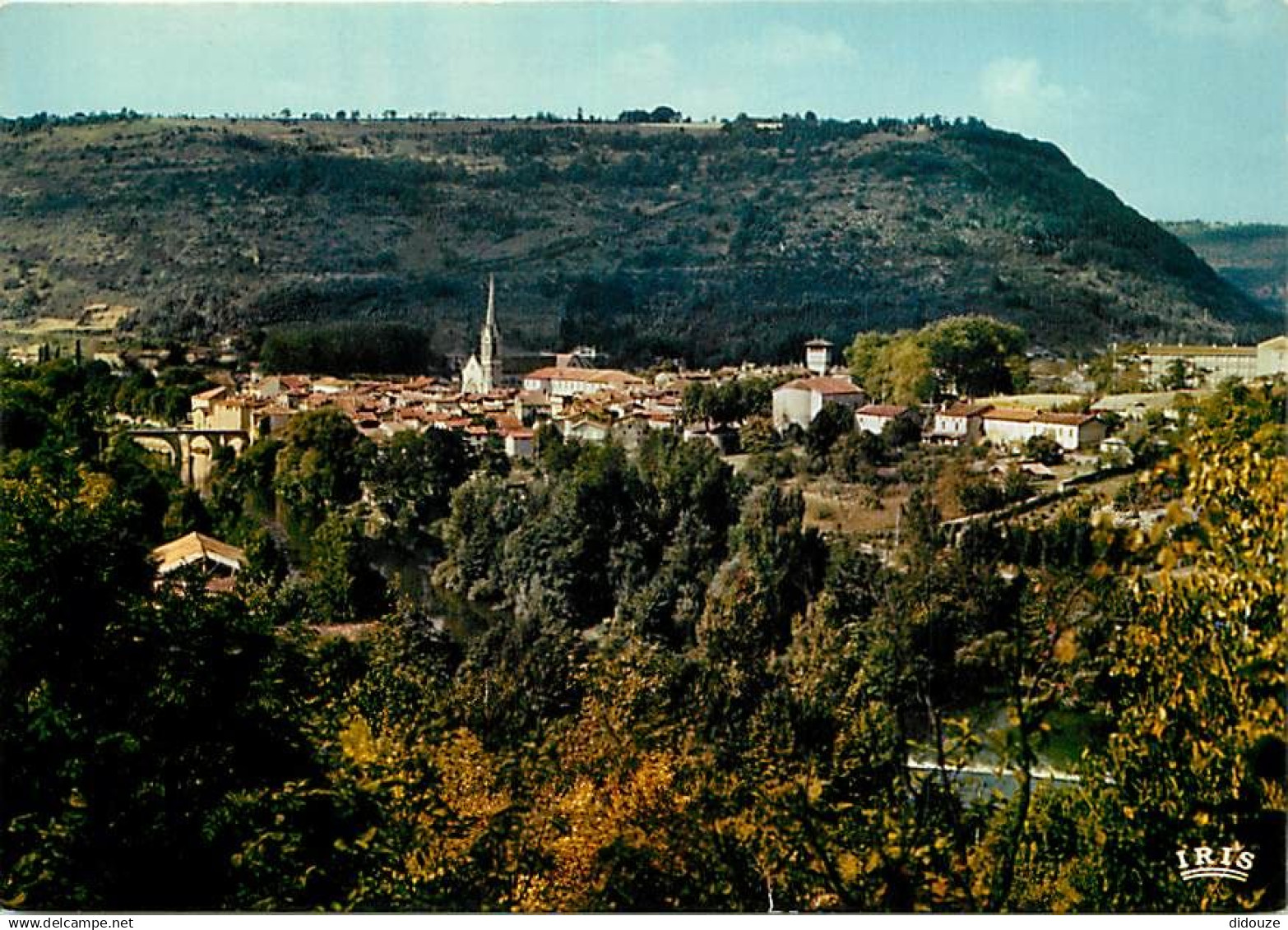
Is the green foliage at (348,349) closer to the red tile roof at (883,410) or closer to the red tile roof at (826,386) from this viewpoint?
the red tile roof at (826,386)

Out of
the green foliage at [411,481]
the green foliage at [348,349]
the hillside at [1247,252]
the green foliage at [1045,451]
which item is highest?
the hillside at [1247,252]

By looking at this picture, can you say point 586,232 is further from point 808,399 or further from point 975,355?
point 975,355

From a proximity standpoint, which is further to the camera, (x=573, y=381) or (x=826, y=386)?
(x=826, y=386)

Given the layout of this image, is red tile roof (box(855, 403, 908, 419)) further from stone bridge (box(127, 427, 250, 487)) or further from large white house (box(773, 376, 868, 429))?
stone bridge (box(127, 427, 250, 487))

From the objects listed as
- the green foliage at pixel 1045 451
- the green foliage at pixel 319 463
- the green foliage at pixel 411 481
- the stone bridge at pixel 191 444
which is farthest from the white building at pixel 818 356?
the stone bridge at pixel 191 444

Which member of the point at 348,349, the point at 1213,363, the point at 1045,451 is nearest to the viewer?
the point at 348,349

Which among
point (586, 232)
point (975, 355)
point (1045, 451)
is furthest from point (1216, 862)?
point (586, 232)

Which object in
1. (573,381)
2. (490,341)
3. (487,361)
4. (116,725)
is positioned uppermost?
(490,341)
